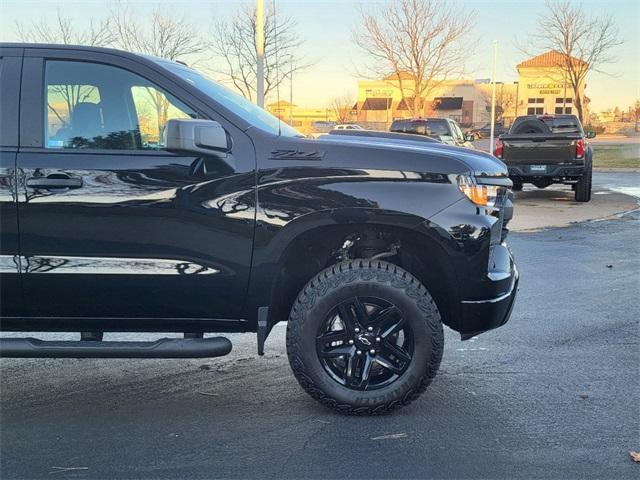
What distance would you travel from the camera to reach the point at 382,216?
344 centimetres

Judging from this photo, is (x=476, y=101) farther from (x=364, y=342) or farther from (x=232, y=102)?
(x=364, y=342)

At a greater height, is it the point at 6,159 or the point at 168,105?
the point at 168,105

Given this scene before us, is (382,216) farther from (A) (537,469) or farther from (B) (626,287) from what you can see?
(B) (626,287)

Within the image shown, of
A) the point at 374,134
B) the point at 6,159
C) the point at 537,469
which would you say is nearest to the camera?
the point at 537,469

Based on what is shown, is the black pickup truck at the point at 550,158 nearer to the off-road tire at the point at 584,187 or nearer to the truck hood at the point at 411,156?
the off-road tire at the point at 584,187

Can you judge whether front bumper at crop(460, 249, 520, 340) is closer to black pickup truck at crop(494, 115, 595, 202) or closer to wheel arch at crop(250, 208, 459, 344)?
wheel arch at crop(250, 208, 459, 344)

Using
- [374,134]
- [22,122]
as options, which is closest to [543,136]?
[374,134]

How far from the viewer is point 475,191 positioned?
349 centimetres

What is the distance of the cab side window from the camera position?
11.5 ft

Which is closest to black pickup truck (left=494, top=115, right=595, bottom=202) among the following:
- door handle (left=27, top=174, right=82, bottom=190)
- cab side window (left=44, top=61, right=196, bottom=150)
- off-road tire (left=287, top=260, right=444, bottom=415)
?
off-road tire (left=287, top=260, right=444, bottom=415)

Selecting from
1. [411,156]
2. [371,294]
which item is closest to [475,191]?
[411,156]

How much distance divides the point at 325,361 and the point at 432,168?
4.08 feet

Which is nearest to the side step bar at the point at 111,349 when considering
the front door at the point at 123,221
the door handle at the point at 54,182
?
the front door at the point at 123,221

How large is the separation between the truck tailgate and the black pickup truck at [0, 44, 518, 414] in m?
11.0
